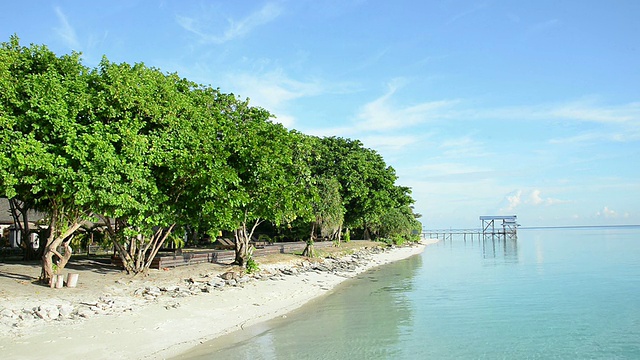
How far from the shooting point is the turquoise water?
13109mm

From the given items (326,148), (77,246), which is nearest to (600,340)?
(77,246)

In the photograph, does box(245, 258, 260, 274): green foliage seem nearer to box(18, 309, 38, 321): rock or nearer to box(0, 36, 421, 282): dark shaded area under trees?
box(0, 36, 421, 282): dark shaded area under trees

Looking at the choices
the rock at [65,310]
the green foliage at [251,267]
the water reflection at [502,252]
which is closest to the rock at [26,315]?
the rock at [65,310]

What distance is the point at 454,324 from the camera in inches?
658

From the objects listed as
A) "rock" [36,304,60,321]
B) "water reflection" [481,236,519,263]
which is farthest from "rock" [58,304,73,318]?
"water reflection" [481,236,519,263]

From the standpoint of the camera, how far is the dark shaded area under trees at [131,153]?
14836 mm

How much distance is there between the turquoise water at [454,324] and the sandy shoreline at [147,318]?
0.96 meters

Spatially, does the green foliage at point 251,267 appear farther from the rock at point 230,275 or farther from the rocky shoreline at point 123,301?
the rock at point 230,275

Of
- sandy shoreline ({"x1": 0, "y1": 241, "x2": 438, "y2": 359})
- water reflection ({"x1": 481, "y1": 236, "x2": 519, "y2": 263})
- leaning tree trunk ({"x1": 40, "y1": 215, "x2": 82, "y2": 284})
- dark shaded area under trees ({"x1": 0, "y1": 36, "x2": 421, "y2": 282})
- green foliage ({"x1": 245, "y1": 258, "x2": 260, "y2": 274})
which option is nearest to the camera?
sandy shoreline ({"x1": 0, "y1": 241, "x2": 438, "y2": 359})

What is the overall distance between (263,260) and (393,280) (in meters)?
8.03

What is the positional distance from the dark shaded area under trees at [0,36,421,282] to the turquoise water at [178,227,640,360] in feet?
20.0

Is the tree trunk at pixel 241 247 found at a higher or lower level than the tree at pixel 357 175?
lower

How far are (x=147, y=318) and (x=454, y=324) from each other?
→ 10.3 meters

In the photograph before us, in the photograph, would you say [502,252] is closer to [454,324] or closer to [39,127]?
[454,324]
